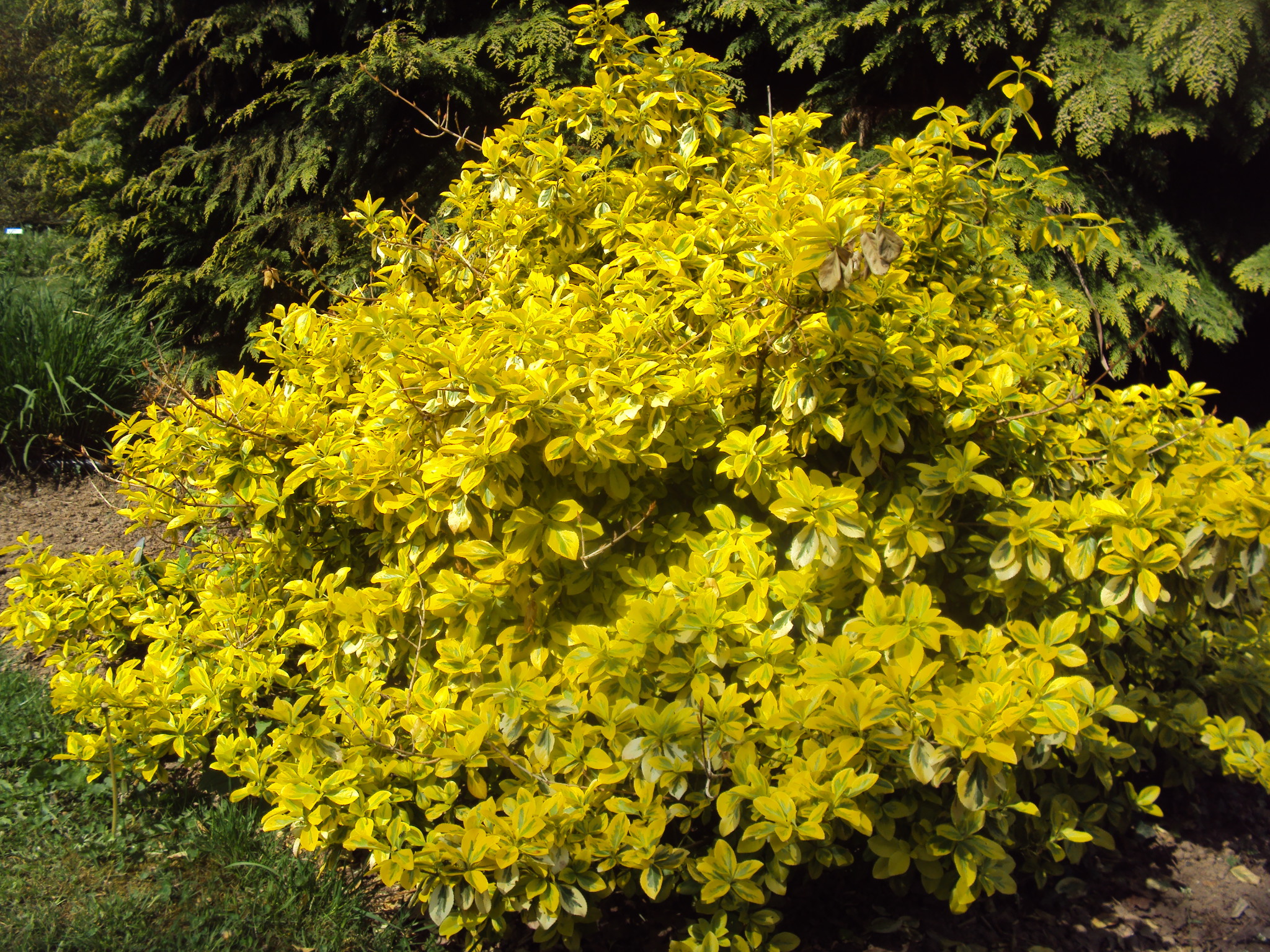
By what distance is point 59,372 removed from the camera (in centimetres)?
407

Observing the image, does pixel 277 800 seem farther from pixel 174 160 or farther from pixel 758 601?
pixel 174 160

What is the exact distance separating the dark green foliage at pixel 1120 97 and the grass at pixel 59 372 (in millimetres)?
3575

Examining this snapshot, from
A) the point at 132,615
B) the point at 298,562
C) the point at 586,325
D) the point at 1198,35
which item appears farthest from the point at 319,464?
the point at 1198,35

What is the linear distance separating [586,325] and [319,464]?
690mm

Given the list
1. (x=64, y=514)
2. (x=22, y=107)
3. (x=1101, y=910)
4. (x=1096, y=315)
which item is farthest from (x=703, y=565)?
(x=22, y=107)

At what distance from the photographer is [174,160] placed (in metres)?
5.15

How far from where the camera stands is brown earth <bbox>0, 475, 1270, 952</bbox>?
1908mm

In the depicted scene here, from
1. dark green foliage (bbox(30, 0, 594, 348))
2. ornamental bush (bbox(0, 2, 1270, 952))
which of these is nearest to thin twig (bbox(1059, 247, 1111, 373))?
ornamental bush (bbox(0, 2, 1270, 952))

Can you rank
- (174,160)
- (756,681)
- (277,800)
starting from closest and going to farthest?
(756,681) < (277,800) < (174,160)

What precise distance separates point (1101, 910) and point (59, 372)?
15.8 ft

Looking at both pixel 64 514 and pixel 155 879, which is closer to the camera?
pixel 155 879

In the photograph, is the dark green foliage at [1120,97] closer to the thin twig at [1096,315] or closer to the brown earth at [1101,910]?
the thin twig at [1096,315]

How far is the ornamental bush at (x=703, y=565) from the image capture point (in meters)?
1.49

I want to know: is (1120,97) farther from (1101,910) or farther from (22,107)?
(22,107)
